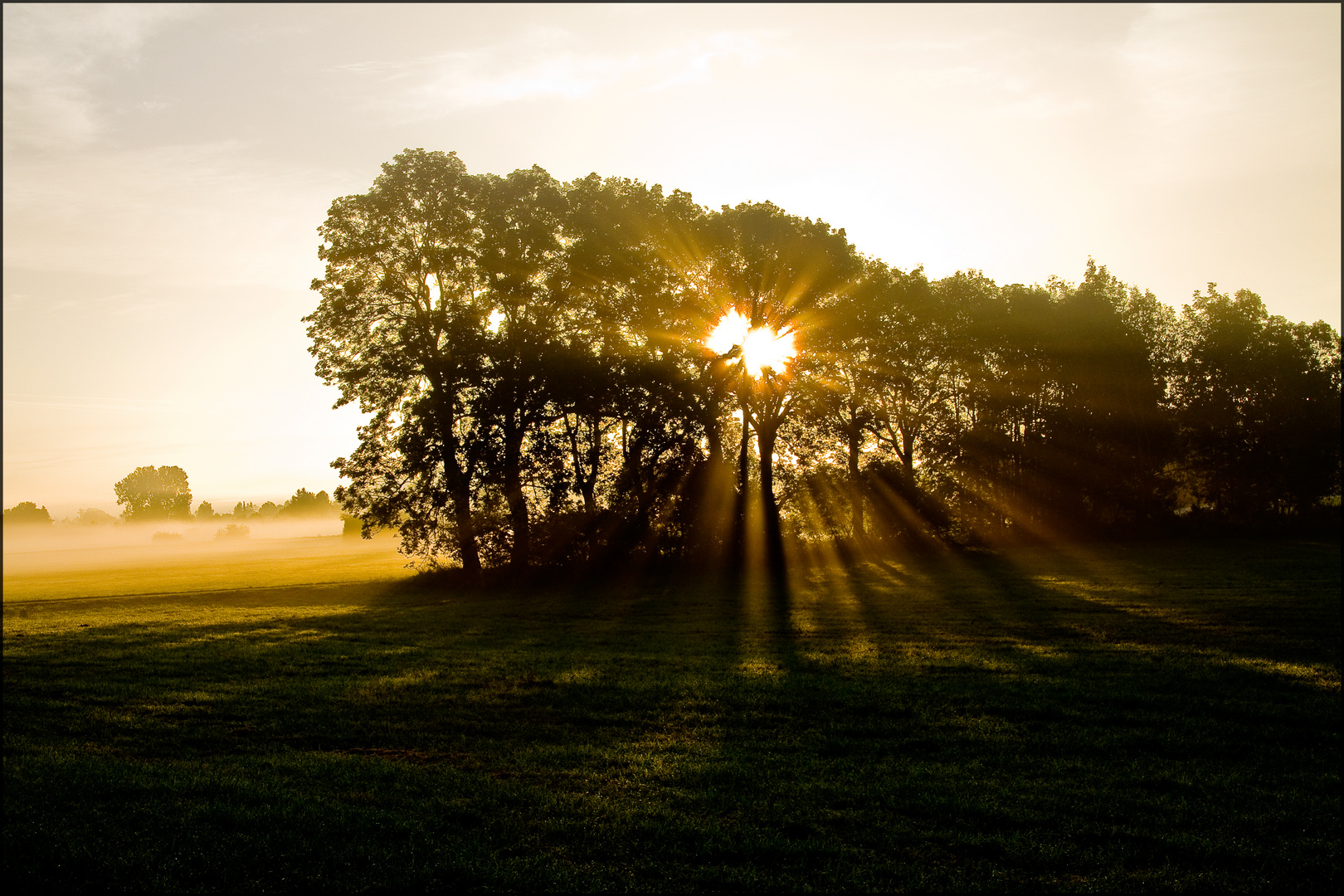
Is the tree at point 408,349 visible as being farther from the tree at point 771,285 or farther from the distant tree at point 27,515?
the distant tree at point 27,515

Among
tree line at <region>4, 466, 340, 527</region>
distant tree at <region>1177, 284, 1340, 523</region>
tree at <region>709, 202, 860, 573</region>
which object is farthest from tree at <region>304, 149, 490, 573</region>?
tree line at <region>4, 466, 340, 527</region>

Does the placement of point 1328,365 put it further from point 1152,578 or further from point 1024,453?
point 1152,578

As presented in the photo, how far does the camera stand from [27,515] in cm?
16238

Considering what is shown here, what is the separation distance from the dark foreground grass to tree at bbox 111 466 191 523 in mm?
176345

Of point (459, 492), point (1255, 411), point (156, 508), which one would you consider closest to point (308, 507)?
point (156, 508)

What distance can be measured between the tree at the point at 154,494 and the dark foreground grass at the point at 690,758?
176345 millimetres

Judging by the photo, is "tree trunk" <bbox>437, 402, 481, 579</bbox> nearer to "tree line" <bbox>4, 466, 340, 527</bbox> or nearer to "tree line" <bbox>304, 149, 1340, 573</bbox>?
"tree line" <bbox>304, 149, 1340, 573</bbox>

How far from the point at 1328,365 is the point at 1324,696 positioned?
202 feet

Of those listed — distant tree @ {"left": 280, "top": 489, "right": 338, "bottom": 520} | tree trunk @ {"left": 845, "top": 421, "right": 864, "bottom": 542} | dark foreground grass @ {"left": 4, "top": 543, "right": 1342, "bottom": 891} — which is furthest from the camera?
distant tree @ {"left": 280, "top": 489, "right": 338, "bottom": 520}

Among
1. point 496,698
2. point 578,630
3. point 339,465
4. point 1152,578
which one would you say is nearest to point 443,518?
point 339,465

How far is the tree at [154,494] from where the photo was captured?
166 m

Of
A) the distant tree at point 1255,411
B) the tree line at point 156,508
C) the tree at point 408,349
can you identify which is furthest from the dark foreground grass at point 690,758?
the tree line at point 156,508

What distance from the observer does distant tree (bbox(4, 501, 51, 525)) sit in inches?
6048

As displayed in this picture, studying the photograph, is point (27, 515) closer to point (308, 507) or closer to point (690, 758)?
point (308, 507)
